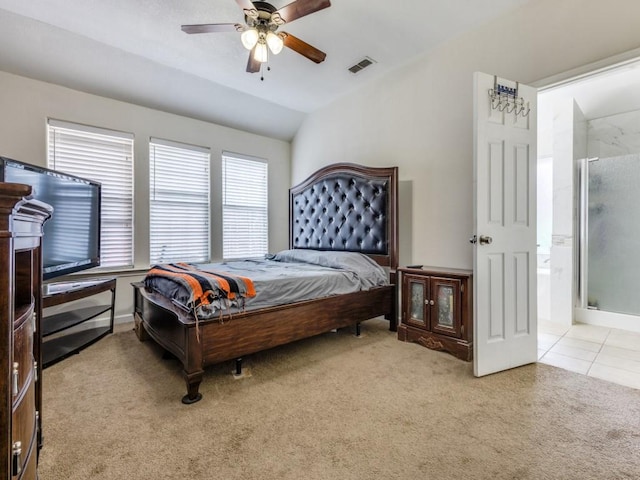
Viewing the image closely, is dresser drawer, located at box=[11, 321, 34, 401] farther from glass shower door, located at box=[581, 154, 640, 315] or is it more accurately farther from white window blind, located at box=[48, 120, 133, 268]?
glass shower door, located at box=[581, 154, 640, 315]

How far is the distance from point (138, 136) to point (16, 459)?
3.73 m

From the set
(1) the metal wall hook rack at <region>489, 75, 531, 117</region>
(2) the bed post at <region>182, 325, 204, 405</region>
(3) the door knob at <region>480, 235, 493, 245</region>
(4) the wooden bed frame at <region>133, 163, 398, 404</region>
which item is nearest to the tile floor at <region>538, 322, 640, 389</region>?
(3) the door knob at <region>480, 235, 493, 245</region>

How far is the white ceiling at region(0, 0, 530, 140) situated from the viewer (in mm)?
2584

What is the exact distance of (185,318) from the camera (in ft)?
6.55

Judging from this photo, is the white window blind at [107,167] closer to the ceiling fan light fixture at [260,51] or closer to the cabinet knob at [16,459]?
the ceiling fan light fixture at [260,51]

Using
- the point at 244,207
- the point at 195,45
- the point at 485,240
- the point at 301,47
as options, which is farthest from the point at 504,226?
the point at 244,207

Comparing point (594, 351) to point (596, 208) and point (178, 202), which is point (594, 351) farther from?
point (178, 202)

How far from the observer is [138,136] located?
3730 millimetres

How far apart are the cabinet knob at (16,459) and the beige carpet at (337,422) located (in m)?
0.70

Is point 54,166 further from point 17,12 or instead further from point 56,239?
point 17,12

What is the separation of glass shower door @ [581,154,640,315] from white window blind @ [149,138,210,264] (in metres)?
4.90

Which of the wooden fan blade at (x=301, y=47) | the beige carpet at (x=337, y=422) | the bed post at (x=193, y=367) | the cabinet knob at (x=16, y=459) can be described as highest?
the wooden fan blade at (x=301, y=47)

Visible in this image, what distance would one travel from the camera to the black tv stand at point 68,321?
2.52 meters

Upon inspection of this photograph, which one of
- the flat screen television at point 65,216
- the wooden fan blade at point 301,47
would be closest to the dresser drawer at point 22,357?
the flat screen television at point 65,216
